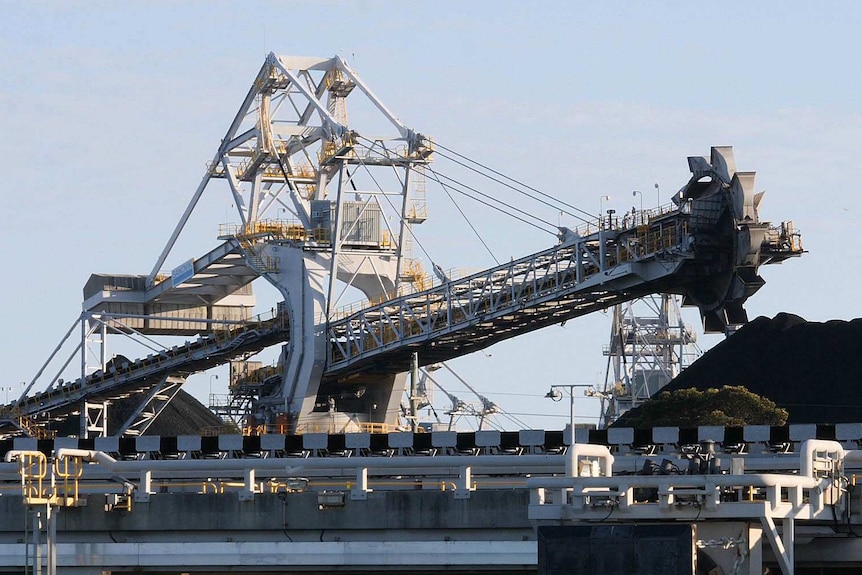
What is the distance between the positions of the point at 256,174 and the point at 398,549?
90.2m

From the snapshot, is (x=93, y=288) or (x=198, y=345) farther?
(x=93, y=288)

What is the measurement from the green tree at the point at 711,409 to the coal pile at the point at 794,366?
4.09 meters

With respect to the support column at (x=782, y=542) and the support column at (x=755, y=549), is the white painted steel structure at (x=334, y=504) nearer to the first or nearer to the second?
the support column at (x=782, y=542)

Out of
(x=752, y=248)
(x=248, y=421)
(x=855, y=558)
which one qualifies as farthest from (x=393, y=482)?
(x=248, y=421)

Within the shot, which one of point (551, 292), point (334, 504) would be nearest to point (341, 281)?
point (551, 292)

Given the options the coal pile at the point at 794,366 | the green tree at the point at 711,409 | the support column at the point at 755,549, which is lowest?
the support column at the point at 755,549

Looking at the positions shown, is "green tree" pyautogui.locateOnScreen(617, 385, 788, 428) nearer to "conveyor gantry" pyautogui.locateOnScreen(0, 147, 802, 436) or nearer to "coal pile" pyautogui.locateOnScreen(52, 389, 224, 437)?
"conveyor gantry" pyautogui.locateOnScreen(0, 147, 802, 436)

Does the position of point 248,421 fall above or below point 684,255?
below

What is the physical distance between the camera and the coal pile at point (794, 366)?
10888 cm

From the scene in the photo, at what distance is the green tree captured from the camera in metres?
99.0

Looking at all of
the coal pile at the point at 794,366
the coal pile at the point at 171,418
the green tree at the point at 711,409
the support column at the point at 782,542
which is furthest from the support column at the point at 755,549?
the coal pile at the point at 171,418

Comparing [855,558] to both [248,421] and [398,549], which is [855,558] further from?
[248,421]

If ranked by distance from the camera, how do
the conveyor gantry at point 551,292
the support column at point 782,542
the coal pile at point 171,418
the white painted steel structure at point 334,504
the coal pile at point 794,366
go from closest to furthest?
1. the support column at point 782,542
2. the white painted steel structure at point 334,504
3. the conveyor gantry at point 551,292
4. the coal pile at point 794,366
5. the coal pile at point 171,418

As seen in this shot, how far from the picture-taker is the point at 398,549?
35750 millimetres
